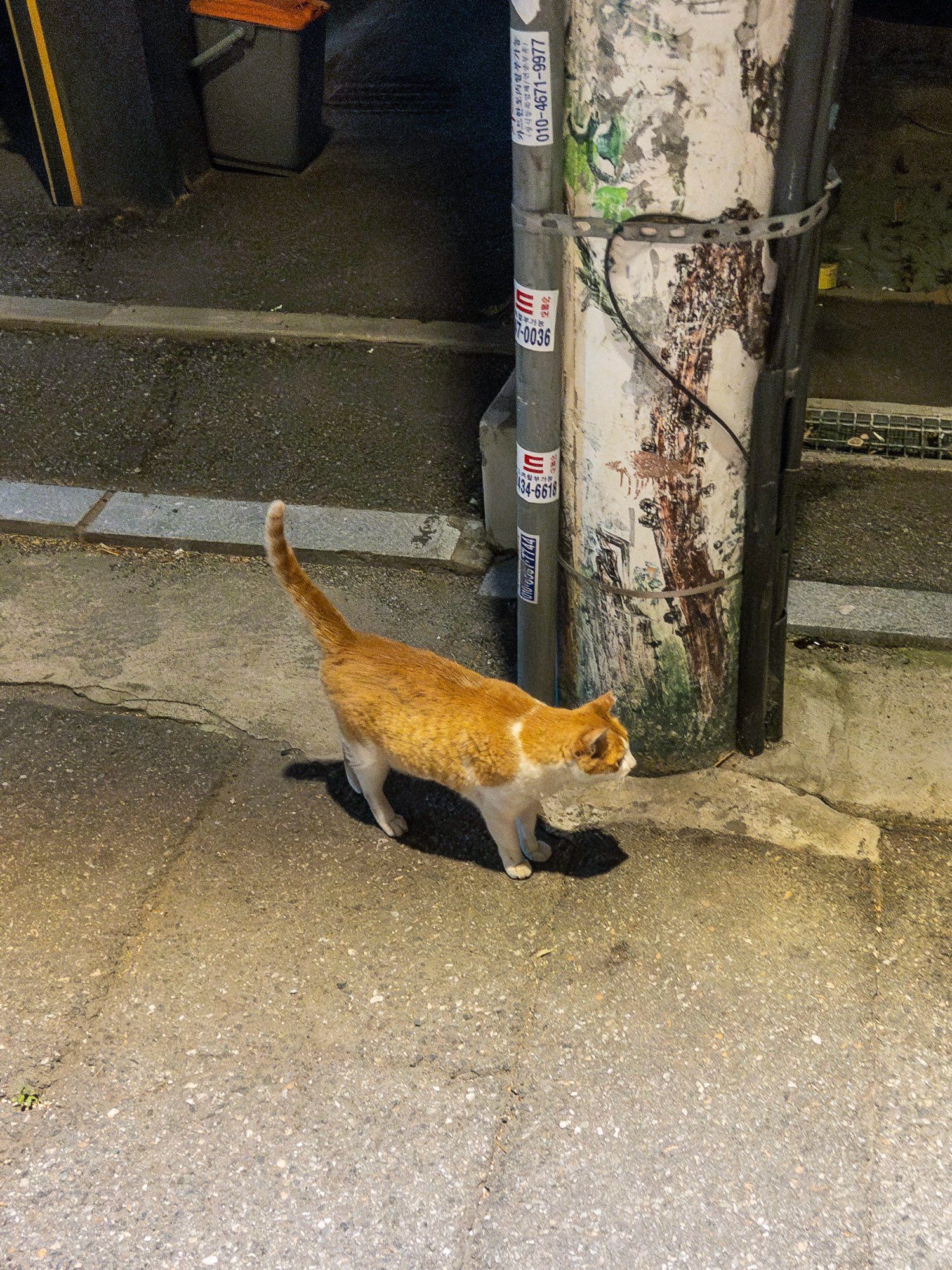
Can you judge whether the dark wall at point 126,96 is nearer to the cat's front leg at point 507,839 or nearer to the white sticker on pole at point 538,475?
the white sticker on pole at point 538,475

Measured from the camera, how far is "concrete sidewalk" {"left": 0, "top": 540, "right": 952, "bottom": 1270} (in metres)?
2.94

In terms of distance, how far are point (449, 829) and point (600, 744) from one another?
0.90 m

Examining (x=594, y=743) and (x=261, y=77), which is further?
(x=261, y=77)

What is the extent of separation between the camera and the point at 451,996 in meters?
3.48

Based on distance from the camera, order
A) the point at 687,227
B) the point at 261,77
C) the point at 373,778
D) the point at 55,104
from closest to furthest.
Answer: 1. the point at 687,227
2. the point at 373,778
3. the point at 55,104
4. the point at 261,77

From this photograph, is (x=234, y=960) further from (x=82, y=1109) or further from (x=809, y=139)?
(x=809, y=139)

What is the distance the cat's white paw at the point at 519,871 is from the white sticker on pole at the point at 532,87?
2.15 meters

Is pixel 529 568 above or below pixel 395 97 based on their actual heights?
above

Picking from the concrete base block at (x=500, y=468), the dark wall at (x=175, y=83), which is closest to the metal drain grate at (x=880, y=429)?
the concrete base block at (x=500, y=468)

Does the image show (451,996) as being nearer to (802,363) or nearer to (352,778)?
(352,778)

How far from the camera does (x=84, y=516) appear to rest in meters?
A: 5.59

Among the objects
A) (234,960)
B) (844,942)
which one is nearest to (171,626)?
(234,960)

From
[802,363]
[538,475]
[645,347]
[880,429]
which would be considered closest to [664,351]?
[645,347]

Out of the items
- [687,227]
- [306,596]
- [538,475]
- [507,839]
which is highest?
[687,227]
